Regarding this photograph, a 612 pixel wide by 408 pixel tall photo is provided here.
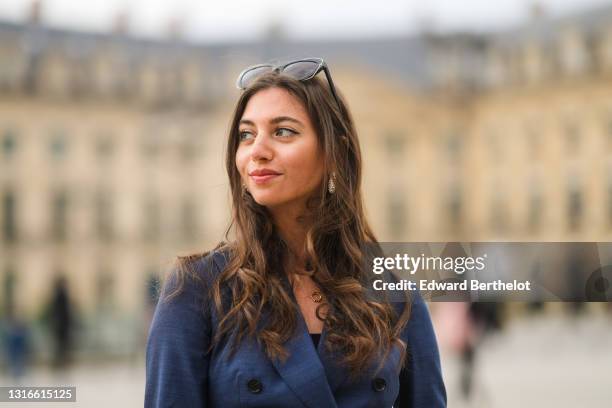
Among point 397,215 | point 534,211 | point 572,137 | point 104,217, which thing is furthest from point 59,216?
point 572,137

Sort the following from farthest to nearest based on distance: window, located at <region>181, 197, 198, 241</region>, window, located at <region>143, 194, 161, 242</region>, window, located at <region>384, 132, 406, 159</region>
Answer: window, located at <region>384, 132, 406, 159</region> → window, located at <region>143, 194, 161, 242</region> → window, located at <region>181, 197, 198, 241</region>

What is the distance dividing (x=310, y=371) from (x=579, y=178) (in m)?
16.5

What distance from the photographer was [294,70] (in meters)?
0.98

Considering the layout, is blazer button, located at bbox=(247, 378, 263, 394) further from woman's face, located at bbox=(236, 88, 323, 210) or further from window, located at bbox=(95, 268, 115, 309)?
window, located at bbox=(95, 268, 115, 309)

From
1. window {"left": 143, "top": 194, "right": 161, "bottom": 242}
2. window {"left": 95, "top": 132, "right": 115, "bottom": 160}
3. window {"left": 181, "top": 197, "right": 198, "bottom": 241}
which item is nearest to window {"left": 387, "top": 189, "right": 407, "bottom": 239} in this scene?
window {"left": 181, "top": 197, "right": 198, "bottom": 241}

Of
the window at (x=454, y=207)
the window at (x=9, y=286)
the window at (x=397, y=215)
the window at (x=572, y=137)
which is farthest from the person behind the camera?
the window at (x=397, y=215)

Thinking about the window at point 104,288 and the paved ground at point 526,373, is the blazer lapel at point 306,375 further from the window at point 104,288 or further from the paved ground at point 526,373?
the window at point 104,288

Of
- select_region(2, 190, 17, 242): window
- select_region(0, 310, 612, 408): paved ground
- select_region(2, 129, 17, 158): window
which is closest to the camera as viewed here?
select_region(0, 310, 612, 408): paved ground

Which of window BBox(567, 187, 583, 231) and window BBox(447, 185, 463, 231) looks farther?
window BBox(447, 185, 463, 231)

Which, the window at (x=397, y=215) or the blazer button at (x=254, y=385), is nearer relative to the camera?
the blazer button at (x=254, y=385)

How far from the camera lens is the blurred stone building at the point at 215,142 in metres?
15.6

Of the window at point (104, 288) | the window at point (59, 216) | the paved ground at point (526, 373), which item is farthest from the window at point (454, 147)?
the paved ground at point (526, 373)

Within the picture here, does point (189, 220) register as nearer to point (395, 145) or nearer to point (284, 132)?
point (395, 145)

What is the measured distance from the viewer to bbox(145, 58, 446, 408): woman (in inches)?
35.4
